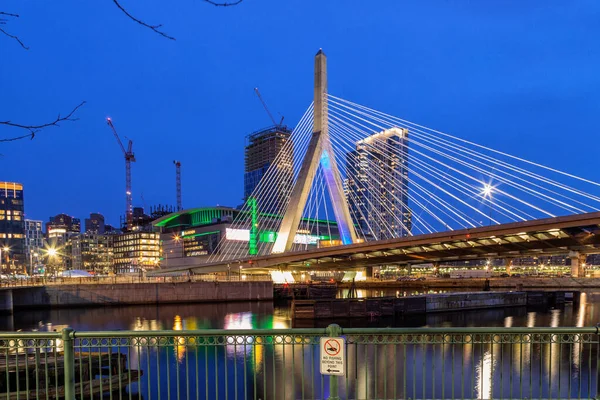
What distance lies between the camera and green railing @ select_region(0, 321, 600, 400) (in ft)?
20.7

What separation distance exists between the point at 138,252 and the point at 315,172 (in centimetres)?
11532

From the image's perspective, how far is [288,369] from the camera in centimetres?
2038

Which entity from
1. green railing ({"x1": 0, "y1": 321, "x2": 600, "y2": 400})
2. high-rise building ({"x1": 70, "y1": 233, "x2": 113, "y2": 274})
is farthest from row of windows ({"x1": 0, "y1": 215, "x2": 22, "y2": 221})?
green railing ({"x1": 0, "y1": 321, "x2": 600, "y2": 400})

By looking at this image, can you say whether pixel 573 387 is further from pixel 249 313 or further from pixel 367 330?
pixel 249 313

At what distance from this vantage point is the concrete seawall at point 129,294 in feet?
151

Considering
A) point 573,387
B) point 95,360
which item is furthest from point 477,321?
point 95,360

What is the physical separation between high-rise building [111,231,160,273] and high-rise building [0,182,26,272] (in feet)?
119

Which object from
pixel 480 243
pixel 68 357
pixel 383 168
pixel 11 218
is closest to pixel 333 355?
pixel 68 357

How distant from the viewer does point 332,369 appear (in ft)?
19.4

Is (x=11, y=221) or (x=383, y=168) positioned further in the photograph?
(x=11, y=221)

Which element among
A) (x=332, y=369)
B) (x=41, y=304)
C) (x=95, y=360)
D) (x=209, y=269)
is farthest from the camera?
(x=209, y=269)

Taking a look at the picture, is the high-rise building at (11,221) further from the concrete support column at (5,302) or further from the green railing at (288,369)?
the green railing at (288,369)

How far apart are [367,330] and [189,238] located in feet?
436

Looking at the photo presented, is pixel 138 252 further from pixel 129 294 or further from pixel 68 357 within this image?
pixel 68 357
